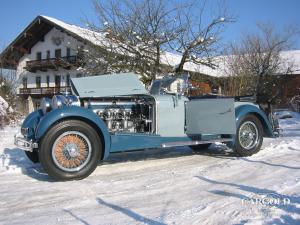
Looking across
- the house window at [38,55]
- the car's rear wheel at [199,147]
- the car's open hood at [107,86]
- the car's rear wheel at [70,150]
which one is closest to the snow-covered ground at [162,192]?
the car's rear wheel at [70,150]

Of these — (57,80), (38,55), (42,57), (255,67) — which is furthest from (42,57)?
(255,67)

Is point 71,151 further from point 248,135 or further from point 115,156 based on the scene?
point 248,135

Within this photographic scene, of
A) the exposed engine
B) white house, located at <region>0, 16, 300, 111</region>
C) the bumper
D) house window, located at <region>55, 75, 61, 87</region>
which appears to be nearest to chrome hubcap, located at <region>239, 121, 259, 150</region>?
the exposed engine

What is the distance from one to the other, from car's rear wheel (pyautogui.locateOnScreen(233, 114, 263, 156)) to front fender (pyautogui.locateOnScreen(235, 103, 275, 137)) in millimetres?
105

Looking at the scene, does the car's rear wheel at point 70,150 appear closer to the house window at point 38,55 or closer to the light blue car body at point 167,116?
the light blue car body at point 167,116

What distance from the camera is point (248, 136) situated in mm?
7699

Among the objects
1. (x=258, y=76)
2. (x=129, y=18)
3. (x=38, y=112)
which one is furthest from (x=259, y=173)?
(x=258, y=76)

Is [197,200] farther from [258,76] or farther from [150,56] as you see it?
[258,76]

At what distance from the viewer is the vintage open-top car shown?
5.61 m

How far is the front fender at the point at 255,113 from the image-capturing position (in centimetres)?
748

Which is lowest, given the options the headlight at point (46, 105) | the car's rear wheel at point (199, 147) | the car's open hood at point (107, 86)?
the car's rear wheel at point (199, 147)

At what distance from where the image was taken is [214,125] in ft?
22.9

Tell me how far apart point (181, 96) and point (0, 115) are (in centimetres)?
928

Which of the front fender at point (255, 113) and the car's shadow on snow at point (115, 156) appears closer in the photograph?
the car's shadow on snow at point (115, 156)
